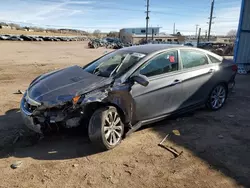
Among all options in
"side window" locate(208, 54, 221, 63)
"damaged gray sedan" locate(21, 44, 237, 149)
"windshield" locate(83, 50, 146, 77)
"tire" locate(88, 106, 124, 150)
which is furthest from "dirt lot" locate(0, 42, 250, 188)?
"side window" locate(208, 54, 221, 63)

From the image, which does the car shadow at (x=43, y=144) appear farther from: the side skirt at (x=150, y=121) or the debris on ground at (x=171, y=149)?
the debris on ground at (x=171, y=149)

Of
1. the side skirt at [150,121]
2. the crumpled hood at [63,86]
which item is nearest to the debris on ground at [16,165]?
the crumpled hood at [63,86]

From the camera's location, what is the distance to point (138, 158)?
3447 millimetres

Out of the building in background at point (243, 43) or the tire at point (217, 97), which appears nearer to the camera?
the tire at point (217, 97)

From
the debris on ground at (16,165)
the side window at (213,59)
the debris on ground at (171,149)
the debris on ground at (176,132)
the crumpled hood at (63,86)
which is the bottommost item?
the debris on ground at (176,132)

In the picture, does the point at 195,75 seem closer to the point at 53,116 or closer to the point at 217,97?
the point at 217,97

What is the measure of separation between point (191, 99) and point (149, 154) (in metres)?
1.80

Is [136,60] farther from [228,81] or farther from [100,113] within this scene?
[228,81]

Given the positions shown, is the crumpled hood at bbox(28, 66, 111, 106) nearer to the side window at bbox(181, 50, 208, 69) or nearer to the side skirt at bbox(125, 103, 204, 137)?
the side skirt at bbox(125, 103, 204, 137)

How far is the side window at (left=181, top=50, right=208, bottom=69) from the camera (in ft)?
15.2

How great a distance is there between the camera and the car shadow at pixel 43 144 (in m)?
3.53

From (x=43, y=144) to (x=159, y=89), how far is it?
2205 mm

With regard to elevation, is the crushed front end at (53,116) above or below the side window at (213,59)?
below

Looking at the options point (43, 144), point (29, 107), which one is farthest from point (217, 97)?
point (29, 107)
